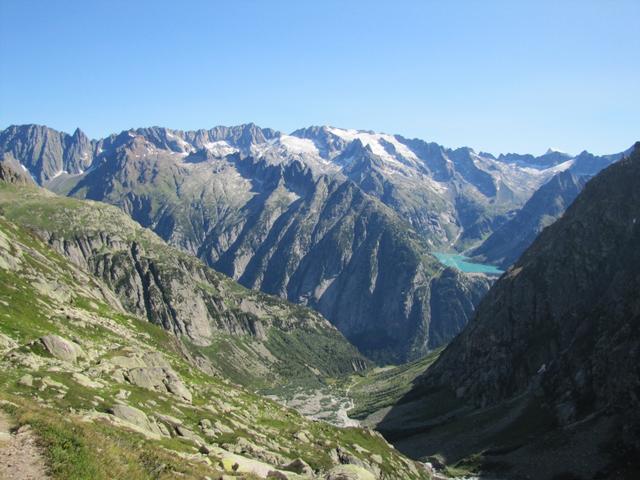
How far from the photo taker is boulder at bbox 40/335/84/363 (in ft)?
246

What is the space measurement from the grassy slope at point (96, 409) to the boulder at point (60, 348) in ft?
7.02

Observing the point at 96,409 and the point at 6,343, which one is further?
the point at 6,343

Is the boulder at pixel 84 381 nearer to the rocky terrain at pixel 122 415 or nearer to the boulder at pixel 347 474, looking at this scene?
the rocky terrain at pixel 122 415

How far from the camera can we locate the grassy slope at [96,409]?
28.5m

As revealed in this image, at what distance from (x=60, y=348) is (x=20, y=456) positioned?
55559 millimetres

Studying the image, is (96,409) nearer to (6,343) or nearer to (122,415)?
(122,415)

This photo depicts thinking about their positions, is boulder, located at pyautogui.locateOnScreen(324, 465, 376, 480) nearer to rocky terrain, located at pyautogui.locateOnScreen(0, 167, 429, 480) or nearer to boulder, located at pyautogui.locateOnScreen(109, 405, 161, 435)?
rocky terrain, located at pyautogui.locateOnScreen(0, 167, 429, 480)

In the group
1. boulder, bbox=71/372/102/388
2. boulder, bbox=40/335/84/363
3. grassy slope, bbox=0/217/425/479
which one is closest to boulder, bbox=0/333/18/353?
grassy slope, bbox=0/217/425/479

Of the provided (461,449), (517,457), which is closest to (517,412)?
(461,449)

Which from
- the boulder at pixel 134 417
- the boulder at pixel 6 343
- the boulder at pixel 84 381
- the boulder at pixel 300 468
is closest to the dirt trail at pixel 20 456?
the boulder at pixel 134 417

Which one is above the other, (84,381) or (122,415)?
(122,415)

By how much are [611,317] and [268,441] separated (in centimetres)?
14689

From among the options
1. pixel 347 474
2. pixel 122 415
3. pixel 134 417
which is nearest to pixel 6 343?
pixel 122 415

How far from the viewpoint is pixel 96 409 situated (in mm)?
55906
